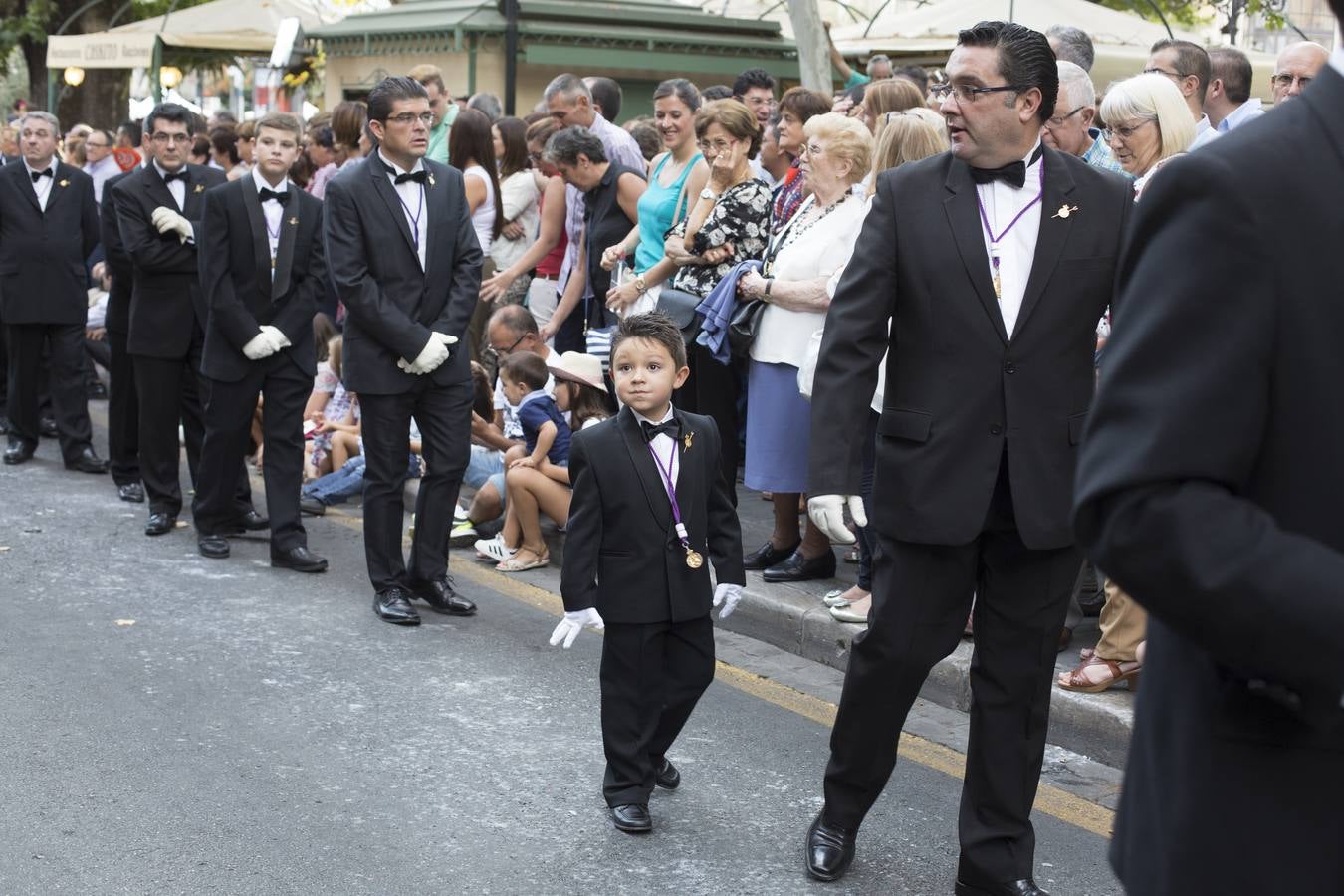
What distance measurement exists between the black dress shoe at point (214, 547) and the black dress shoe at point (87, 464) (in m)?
2.62

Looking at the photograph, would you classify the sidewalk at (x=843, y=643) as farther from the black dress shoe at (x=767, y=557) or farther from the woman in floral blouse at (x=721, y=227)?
the woman in floral blouse at (x=721, y=227)

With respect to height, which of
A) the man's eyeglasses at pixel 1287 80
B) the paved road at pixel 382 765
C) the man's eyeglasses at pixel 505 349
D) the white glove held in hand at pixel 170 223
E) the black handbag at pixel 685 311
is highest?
the man's eyeglasses at pixel 1287 80

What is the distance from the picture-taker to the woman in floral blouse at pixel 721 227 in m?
7.72

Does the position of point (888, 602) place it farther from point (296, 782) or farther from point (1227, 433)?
point (1227, 433)

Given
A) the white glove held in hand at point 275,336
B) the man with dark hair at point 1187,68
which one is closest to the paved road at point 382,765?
the white glove held in hand at point 275,336

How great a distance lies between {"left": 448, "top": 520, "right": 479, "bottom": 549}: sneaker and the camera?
28.3ft

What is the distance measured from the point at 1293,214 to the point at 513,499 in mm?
6416

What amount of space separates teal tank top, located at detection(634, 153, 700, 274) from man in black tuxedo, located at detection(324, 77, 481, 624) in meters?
1.37

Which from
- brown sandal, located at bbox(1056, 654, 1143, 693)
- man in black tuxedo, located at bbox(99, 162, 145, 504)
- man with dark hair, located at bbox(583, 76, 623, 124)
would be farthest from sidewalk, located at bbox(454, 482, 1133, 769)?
man with dark hair, located at bbox(583, 76, 623, 124)

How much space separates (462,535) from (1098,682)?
397 cm

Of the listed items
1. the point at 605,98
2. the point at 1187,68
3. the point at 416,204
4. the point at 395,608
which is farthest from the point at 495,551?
the point at 605,98

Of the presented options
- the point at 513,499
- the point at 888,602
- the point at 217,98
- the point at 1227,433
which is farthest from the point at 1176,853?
the point at 217,98

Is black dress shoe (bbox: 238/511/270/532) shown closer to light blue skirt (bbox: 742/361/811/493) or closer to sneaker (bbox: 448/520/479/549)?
sneaker (bbox: 448/520/479/549)

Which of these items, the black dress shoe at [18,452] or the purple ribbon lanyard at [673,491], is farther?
the black dress shoe at [18,452]
